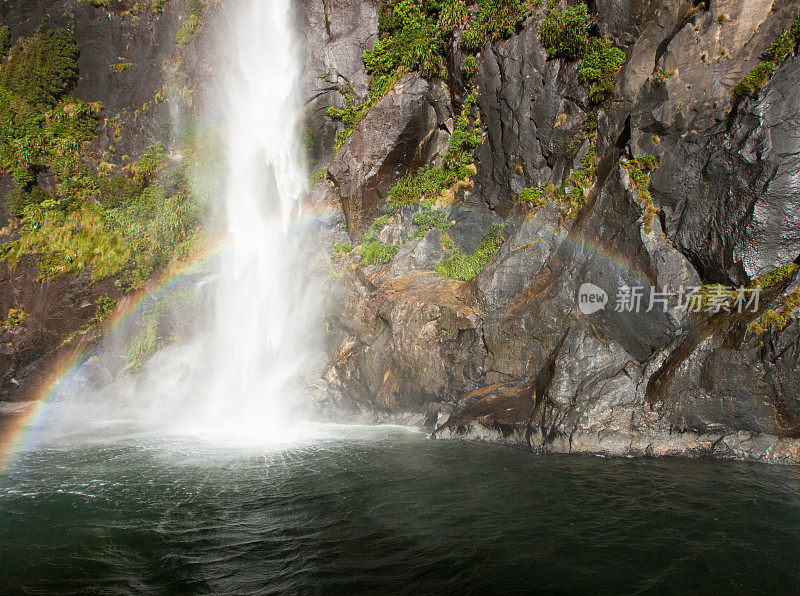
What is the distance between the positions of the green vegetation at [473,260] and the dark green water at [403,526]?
8.55m

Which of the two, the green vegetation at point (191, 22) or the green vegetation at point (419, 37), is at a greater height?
the green vegetation at point (191, 22)

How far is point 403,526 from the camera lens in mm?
7367

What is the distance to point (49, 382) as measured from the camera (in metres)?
24.3

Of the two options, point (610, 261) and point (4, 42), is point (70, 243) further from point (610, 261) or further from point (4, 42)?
point (610, 261)

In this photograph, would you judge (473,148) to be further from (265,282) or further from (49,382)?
(49,382)

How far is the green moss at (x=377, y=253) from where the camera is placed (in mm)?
20953

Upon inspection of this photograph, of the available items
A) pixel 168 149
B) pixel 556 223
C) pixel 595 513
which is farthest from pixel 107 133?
pixel 595 513

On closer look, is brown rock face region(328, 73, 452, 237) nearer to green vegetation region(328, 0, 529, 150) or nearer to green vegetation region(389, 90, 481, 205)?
green vegetation region(389, 90, 481, 205)

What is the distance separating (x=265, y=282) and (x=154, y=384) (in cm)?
772

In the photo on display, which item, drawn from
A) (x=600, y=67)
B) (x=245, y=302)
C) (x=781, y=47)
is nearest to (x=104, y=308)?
(x=245, y=302)

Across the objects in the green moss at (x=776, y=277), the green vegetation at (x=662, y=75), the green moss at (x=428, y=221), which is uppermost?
the green vegetation at (x=662, y=75)

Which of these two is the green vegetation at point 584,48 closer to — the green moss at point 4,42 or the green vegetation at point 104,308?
the green vegetation at point 104,308

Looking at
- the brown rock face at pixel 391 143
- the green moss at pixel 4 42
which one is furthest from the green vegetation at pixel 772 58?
the green moss at pixel 4 42

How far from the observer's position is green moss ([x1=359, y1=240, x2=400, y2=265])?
2095cm
